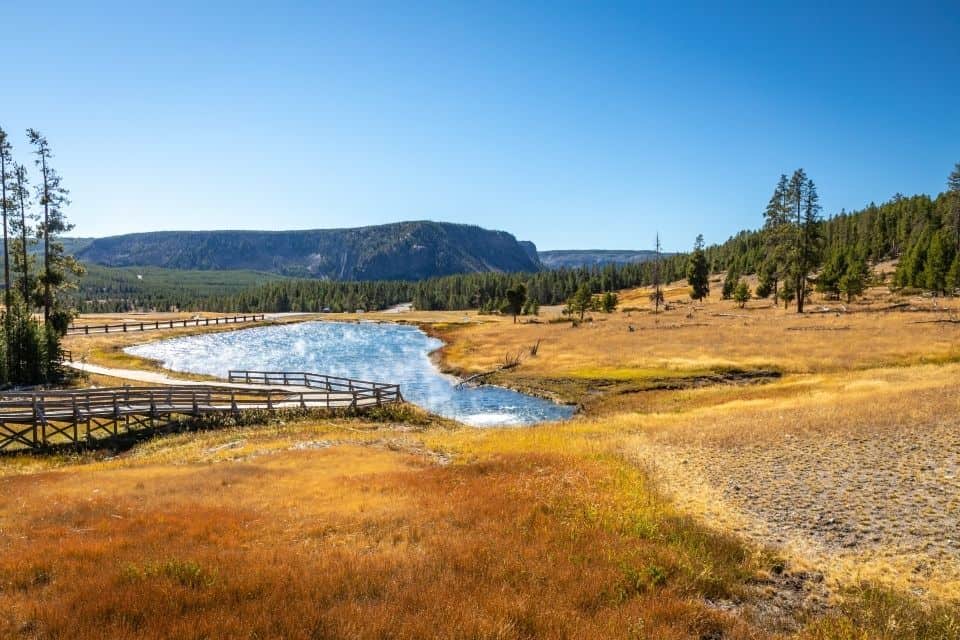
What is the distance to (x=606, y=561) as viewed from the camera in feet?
30.8

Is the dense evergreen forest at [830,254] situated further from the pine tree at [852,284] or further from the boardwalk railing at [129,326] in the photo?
the boardwalk railing at [129,326]

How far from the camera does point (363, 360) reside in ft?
234

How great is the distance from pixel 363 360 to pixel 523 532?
62622mm

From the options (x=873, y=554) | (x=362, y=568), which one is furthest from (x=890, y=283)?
(x=362, y=568)

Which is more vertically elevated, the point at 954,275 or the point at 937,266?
the point at 937,266

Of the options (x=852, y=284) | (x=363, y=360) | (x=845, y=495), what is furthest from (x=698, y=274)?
(x=845, y=495)

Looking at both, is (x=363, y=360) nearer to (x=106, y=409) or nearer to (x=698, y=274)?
(x=106, y=409)

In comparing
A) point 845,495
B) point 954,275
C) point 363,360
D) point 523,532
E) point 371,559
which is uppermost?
point 954,275

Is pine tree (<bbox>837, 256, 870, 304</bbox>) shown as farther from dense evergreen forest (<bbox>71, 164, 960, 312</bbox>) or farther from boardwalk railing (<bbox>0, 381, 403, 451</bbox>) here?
boardwalk railing (<bbox>0, 381, 403, 451</bbox>)

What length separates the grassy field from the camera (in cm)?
728

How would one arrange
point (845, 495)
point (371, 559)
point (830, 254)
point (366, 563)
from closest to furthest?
point (366, 563) → point (371, 559) → point (845, 495) → point (830, 254)

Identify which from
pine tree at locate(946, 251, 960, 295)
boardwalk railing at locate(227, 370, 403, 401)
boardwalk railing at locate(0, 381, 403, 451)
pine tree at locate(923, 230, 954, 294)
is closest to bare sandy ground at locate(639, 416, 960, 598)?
boardwalk railing at locate(227, 370, 403, 401)

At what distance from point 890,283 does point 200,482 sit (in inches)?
5263

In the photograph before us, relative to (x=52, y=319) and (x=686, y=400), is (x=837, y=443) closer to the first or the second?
(x=686, y=400)
